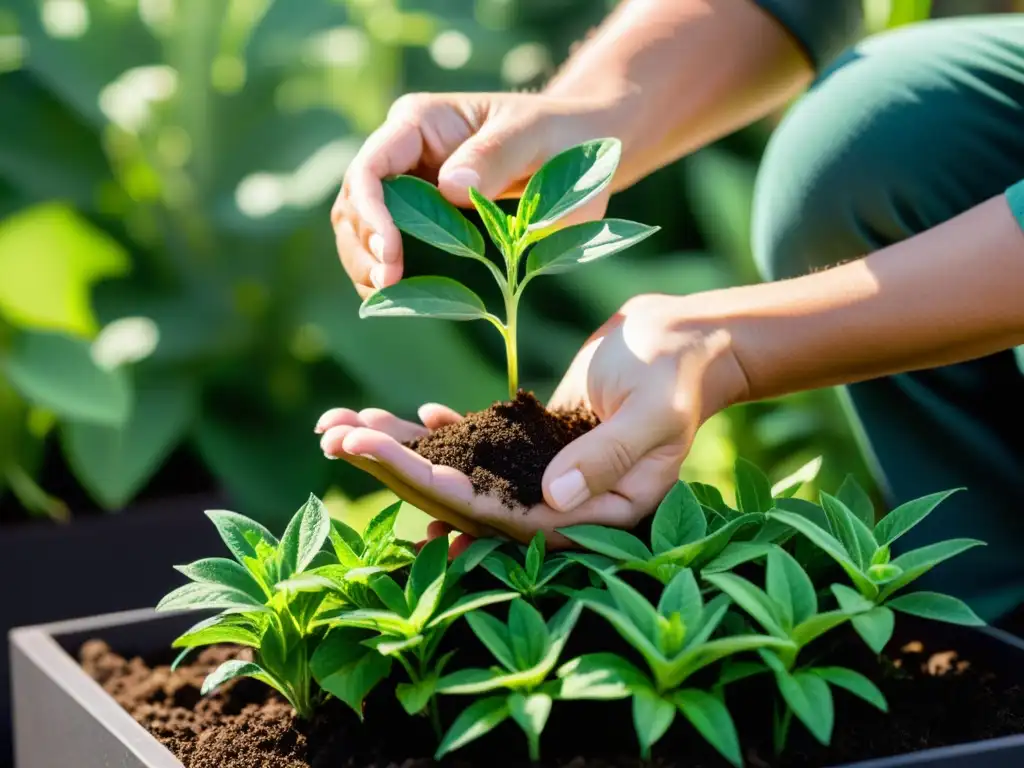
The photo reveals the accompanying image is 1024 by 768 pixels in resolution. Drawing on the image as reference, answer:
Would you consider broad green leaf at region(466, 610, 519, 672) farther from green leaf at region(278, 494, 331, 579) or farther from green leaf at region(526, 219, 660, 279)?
green leaf at region(526, 219, 660, 279)

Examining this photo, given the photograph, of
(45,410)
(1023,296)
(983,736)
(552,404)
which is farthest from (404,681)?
(45,410)

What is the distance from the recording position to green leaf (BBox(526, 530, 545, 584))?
0.90m

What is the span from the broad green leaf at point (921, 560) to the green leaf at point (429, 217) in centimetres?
38

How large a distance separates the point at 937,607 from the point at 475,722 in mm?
332

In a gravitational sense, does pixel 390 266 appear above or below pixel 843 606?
above

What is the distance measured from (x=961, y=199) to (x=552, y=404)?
520 millimetres

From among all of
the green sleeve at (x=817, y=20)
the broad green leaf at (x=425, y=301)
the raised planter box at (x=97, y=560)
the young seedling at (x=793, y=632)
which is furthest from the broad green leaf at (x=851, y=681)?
the raised planter box at (x=97, y=560)

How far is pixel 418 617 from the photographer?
0.85 meters

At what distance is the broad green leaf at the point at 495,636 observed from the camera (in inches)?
32.3

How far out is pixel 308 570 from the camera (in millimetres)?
937

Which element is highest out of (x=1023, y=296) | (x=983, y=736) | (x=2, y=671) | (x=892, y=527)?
(x=1023, y=296)

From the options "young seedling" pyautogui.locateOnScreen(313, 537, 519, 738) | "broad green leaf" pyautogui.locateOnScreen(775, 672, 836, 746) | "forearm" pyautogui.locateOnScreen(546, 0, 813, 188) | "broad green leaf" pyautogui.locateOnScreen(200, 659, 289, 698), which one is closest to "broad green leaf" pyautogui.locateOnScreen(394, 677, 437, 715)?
"young seedling" pyautogui.locateOnScreen(313, 537, 519, 738)

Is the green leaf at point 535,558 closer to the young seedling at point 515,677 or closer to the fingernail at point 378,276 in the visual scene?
the young seedling at point 515,677

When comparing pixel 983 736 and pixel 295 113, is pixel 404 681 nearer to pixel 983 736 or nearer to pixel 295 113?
pixel 983 736
